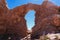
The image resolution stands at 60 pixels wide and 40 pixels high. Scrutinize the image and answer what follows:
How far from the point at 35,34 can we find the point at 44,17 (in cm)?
296

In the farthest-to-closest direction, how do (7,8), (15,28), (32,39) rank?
1. (15,28)
2. (7,8)
3. (32,39)

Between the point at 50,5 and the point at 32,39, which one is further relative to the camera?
the point at 50,5

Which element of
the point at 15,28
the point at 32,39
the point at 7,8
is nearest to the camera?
the point at 32,39

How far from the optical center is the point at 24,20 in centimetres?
2947

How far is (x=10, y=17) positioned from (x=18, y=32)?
3.04 meters

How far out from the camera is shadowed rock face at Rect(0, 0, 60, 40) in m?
25.4

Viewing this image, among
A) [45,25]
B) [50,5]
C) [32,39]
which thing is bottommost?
[32,39]

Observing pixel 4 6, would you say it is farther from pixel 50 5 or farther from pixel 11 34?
pixel 50 5

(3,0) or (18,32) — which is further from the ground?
(3,0)

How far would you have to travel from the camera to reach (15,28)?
1120 inches

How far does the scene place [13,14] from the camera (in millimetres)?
27625

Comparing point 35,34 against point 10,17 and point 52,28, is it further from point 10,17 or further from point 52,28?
point 10,17

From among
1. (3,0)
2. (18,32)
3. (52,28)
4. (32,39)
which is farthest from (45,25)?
(3,0)

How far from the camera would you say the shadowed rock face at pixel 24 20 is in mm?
25359
